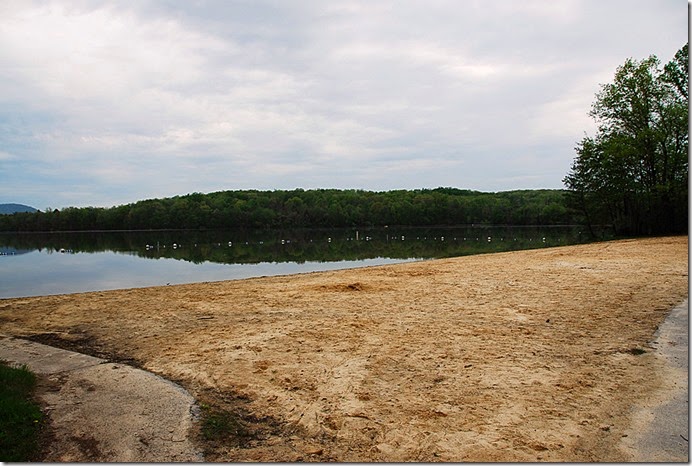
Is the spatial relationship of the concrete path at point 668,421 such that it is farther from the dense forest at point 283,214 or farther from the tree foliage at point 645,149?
the dense forest at point 283,214

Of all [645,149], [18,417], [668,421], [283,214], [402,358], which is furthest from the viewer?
[283,214]

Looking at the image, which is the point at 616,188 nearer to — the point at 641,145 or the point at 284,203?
the point at 641,145

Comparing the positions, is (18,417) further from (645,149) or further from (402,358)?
(645,149)

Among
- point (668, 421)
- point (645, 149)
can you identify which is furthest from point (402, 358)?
point (645, 149)

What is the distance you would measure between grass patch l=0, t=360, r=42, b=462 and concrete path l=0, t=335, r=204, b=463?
0.13 meters

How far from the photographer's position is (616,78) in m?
29.2

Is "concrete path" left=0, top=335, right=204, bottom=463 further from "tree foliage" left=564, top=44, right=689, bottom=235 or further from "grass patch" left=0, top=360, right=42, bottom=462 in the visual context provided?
"tree foliage" left=564, top=44, right=689, bottom=235

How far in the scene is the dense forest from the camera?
89.2 meters

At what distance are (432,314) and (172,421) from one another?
16.0 feet

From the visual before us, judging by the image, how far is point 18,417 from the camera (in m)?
4.18

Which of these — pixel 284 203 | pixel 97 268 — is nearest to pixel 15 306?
pixel 97 268

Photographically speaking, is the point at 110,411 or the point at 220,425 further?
the point at 110,411

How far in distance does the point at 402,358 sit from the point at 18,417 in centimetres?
370

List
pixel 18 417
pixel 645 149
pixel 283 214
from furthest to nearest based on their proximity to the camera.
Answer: pixel 283 214, pixel 645 149, pixel 18 417
